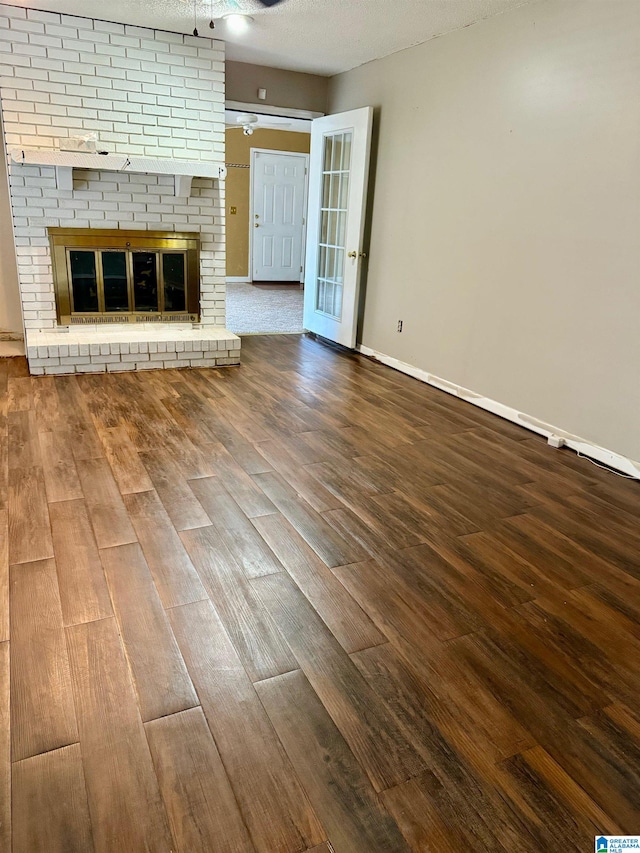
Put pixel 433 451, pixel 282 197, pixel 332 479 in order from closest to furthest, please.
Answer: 1. pixel 332 479
2. pixel 433 451
3. pixel 282 197

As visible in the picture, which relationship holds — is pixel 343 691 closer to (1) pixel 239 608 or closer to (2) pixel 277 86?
(1) pixel 239 608

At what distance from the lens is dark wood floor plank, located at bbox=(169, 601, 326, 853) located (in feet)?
3.98

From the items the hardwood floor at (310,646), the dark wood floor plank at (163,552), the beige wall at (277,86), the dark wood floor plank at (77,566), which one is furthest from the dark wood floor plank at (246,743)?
the beige wall at (277,86)

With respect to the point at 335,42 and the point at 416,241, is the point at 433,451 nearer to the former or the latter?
the point at 416,241

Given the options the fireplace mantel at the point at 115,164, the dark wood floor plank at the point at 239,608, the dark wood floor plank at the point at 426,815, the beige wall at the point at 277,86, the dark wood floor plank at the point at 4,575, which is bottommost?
the dark wood floor plank at the point at 4,575

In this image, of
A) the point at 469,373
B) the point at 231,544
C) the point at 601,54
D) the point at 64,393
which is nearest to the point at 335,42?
the point at 601,54

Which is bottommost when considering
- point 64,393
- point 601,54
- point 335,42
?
point 64,393

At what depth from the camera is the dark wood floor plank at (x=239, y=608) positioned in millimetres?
1666

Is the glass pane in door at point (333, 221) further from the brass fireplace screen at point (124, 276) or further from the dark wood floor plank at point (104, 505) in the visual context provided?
the dark wood floor plank at point (104, 505)

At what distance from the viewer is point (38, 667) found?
1.60m

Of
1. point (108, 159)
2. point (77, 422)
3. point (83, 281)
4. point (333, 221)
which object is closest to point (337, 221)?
point (333, 221)

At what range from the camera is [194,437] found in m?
3.28

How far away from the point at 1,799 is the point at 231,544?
1.11 m

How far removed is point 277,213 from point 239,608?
8941mm
